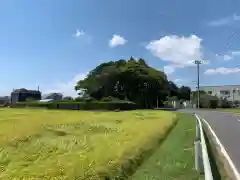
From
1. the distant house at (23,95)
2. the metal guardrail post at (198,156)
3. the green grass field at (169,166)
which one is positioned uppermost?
the distant house at (23,95)

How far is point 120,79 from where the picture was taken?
112m

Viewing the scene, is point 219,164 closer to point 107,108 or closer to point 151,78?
point 107,108

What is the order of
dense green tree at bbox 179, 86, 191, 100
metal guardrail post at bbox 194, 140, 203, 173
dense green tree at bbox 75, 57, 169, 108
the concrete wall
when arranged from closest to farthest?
metal guardrail post at bbox 194, 140, 203, 173 < dense green tree at bbox 75, 57, 169, 108 < the concrete wall < dense green tree at bbox 179, 86, 191, 100

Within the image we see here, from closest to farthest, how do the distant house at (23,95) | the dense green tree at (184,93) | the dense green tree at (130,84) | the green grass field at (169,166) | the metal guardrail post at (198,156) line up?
the metal guardrail post at (198,156) → the green grass field at (169,166) → the dense green tree at (130,84) → the distant house at (23,95) → the dense green tree at (184,93)

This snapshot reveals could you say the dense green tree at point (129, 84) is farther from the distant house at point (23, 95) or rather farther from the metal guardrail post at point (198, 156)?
the metal guardrail post at point (198, 156)

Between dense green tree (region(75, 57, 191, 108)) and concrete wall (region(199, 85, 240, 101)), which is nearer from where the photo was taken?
dense green tree (region(75, 57, 191, 108))

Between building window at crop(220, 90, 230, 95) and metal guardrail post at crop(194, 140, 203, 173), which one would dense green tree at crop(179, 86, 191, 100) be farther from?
metal guardrail post at crop(194, 140, 203, 173)

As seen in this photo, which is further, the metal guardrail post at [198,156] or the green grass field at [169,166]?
the green grass field at [169,166]

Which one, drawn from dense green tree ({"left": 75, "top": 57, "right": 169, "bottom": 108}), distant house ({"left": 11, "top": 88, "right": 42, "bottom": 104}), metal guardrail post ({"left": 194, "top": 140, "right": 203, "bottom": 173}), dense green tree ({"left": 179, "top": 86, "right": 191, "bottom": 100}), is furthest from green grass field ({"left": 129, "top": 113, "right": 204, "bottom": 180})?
dense green tree ({"left": 179, "top": 86, "right": 191, "bottom": 100})

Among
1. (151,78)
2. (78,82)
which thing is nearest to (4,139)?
(151,78)

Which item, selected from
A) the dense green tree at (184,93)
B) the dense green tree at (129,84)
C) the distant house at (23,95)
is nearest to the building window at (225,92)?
the dense green tree at (184,93)

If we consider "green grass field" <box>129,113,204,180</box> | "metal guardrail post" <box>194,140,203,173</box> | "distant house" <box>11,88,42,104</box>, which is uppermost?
"distant house" <box>11,88,42,104</box>

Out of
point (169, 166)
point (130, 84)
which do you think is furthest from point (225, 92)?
point (169, 166)

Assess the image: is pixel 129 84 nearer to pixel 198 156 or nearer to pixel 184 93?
pixel 184 93
